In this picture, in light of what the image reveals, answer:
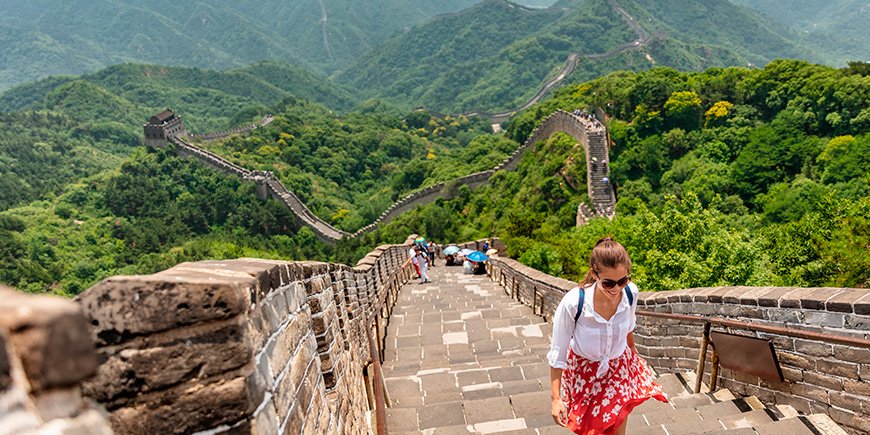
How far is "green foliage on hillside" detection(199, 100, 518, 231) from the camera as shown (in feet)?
187

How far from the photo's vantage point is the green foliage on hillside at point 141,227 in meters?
45.5

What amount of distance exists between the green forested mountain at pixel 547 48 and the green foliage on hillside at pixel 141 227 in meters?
76.9

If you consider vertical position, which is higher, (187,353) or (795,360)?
(187,353)

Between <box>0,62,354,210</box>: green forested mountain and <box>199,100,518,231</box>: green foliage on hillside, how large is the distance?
20.9 m

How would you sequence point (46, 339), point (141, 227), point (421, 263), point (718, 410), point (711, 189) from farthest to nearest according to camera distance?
1. point (141, 227)
2. point (711, 189)
3. point (421, 263)
4. point (718, 410)
5. point (46, 339)

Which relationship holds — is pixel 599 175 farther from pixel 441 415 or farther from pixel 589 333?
pixel 589 333

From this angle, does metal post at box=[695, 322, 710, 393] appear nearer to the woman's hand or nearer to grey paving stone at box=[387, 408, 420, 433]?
the woman's hand

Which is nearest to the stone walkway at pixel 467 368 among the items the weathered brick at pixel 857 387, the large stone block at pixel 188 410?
the weathered brick at pixel 857 387

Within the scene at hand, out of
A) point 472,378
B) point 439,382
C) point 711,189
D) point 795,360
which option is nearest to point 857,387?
point 795,360

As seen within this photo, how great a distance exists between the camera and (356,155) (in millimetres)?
75375

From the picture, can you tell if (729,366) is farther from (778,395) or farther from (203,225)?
(203,225)

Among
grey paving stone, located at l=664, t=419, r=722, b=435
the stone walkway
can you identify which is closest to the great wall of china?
the stone walkway

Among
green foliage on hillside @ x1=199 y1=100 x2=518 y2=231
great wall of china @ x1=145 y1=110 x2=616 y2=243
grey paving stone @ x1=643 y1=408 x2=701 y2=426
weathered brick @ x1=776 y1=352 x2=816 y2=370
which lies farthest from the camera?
green foliage on hillside @ x1=199 y1=100 x2=518 y2=231

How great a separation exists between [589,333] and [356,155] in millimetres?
74333
